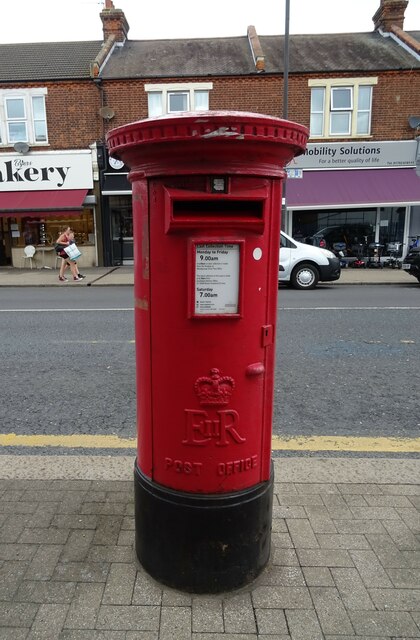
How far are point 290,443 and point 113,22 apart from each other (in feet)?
66.4

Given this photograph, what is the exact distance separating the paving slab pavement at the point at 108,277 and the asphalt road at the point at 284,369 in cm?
389

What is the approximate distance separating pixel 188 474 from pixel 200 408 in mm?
310

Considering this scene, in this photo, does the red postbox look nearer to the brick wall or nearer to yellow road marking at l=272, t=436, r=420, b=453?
yellow road marking at l=272, t=436, r=420, b=453

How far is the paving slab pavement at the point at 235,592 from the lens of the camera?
6.48 ft

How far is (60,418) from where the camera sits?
13.8 feet

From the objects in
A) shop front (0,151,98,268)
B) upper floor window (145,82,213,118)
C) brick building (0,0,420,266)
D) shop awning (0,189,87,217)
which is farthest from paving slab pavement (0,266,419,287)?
upper floor window (145,82,213,118)

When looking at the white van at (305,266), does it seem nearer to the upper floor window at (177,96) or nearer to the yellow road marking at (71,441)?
the upper floor window at (177,96)

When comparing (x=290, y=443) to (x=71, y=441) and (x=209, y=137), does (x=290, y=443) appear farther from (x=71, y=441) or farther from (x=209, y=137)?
(x=209, y=137)

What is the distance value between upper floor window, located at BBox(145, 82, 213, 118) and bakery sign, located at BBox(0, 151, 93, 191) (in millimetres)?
2921

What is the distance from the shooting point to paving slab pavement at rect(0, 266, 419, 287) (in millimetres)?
13797

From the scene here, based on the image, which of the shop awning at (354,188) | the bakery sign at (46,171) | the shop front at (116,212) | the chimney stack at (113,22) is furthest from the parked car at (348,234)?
the chimney stack at (113,22)

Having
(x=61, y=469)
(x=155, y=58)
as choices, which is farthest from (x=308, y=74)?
(x=61, y=469)

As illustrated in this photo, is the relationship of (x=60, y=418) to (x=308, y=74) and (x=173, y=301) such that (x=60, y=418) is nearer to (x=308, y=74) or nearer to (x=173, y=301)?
(x=173, y=301)

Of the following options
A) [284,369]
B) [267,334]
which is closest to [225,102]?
[284,369]
